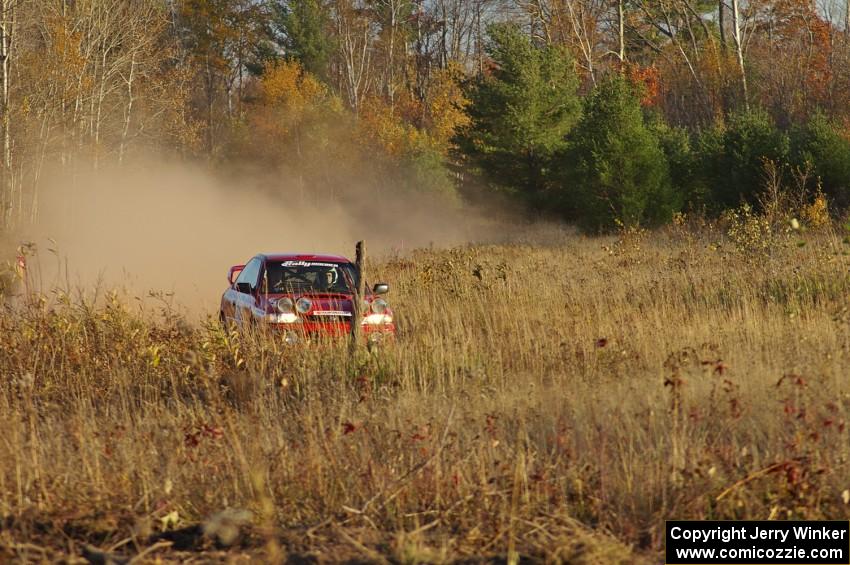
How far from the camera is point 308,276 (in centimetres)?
1366

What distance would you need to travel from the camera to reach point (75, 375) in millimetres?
10008

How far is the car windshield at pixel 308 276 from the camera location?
519 inches

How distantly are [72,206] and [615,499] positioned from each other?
44.0 metres

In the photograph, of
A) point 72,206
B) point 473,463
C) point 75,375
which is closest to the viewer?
point 473,463

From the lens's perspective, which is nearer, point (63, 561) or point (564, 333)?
point (63, 561)

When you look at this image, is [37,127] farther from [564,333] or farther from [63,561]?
[63,561]

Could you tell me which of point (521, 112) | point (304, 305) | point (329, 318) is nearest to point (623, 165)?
point (521, 112)

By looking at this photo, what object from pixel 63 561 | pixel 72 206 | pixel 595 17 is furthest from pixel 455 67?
pixel 63 561

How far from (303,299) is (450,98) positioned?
57059mm

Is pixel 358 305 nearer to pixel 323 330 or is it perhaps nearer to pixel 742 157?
pixel 323 330

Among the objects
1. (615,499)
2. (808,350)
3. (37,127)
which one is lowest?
(615,499)

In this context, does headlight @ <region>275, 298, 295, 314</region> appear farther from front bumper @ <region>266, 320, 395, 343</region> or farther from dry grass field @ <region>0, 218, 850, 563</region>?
dry grass field @ <region>0, 218, 850, 563</region>

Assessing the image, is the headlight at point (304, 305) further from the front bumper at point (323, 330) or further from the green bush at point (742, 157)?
the green bush at point (742, 157)

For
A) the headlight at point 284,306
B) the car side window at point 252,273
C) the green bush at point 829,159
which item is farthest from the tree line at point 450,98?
the headlight at point 284,306
